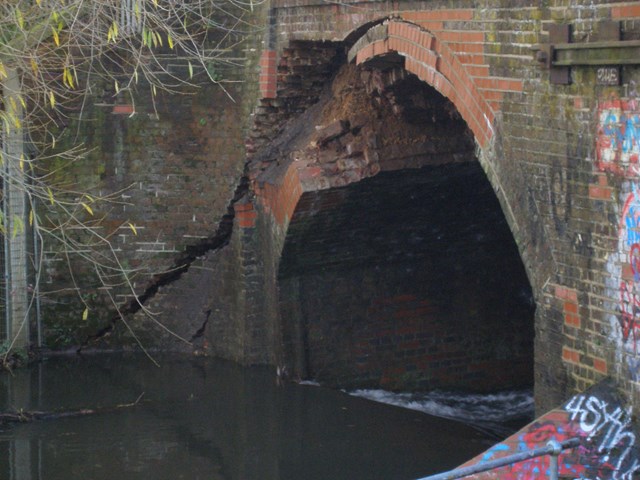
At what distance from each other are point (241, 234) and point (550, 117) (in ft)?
18.7

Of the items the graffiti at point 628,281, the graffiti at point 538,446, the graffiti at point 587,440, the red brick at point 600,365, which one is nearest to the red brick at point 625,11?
the graffiti at point 628,281

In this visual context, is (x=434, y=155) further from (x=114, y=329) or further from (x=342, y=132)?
(x=114, y=329)

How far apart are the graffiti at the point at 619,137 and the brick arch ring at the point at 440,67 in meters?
0.88

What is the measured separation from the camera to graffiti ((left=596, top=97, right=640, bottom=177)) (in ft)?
18.5

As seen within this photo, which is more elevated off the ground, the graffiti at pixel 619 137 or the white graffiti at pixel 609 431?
the graffiti at pixel 619 137

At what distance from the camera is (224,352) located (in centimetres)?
1196

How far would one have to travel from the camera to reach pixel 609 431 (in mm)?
5867

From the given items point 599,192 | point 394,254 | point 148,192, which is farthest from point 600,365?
point 148,192

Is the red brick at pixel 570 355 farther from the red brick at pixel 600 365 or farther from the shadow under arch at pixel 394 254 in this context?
the shadow under arch at pixel 394 254

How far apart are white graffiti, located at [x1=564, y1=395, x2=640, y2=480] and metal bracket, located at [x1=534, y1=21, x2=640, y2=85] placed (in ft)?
5.68

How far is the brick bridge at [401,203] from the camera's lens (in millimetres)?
6211

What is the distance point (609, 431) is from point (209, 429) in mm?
4774

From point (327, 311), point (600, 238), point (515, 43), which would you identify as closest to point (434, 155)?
point (327, 311)

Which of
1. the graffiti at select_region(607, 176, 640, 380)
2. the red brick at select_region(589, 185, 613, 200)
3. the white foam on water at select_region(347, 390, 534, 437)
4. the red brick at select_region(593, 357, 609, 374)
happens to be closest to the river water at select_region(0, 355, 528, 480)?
the white foam on water at select_region(347, 390, 534, 437)
